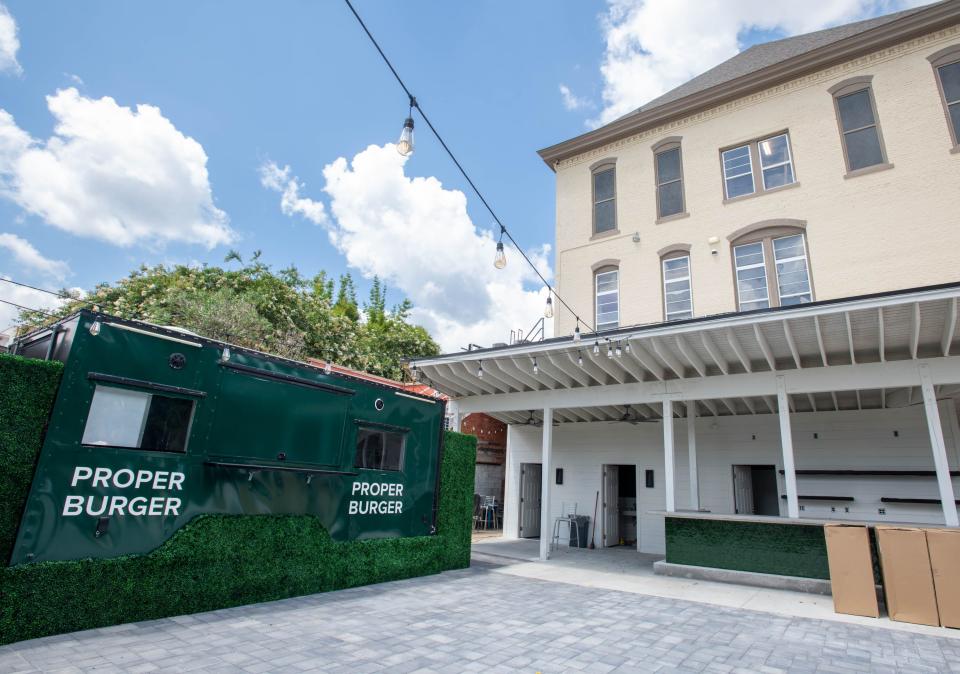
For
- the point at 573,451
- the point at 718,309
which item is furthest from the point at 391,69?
the point at 573,451

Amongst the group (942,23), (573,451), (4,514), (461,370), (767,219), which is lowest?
(4,514)

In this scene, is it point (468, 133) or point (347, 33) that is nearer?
point (347, 33)

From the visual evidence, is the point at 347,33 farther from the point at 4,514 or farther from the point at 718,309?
the point at 718,309

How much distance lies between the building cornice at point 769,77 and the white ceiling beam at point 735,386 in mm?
7512

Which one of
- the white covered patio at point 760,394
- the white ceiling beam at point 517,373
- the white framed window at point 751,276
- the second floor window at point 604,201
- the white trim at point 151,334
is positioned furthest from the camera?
the second floor window at point 604,201

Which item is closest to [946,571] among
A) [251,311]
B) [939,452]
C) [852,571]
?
[852,571]

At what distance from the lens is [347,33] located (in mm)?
4512

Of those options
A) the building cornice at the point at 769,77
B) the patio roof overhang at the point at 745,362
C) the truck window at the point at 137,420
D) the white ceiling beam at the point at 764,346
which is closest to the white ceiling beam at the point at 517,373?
the patio roof overhang at the point at 745,362

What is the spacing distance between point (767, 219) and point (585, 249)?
4289mm

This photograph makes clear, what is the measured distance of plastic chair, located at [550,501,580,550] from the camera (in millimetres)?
12508

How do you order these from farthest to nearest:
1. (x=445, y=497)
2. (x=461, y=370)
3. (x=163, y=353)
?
(x=461, y=370) → (x=445, y=497) → (x=163, y=353)

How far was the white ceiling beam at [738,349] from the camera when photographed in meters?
7.62

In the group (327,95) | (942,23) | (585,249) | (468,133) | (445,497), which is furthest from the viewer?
(585,249)

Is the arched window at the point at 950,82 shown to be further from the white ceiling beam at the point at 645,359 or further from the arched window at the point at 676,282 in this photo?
the white ceiling beam at the point at 645,359
